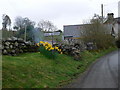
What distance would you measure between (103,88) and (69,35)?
3027 cm

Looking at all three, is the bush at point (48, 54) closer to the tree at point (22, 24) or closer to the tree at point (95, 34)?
the tree at point (95, 34)

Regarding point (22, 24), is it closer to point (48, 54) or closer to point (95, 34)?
point (95, 34)

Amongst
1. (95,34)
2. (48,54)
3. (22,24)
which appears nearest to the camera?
(48,54)

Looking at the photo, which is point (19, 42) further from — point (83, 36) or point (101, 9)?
point (101, 9)

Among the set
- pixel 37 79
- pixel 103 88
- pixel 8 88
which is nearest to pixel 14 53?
pixel 37 79

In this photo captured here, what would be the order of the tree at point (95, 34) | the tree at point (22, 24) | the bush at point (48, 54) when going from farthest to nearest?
the tree at point (22, 24) → the tree at point (95, 34) → the bush at point (48, 54)

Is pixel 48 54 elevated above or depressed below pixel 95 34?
below

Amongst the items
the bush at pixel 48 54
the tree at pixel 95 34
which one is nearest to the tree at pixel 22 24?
the tree at pixel 95 34

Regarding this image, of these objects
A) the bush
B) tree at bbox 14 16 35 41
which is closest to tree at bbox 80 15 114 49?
tree at bbox 14 16 35 41

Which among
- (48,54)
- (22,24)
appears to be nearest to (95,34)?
(48,54)

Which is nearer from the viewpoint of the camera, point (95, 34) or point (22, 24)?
point (95, 34)

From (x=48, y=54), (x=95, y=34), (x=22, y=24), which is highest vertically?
(x=22, y=24)

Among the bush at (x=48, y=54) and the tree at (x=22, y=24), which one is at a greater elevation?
the tree at (x=22, y=24)

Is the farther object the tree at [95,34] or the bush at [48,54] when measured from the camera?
the tree at [95,34]
